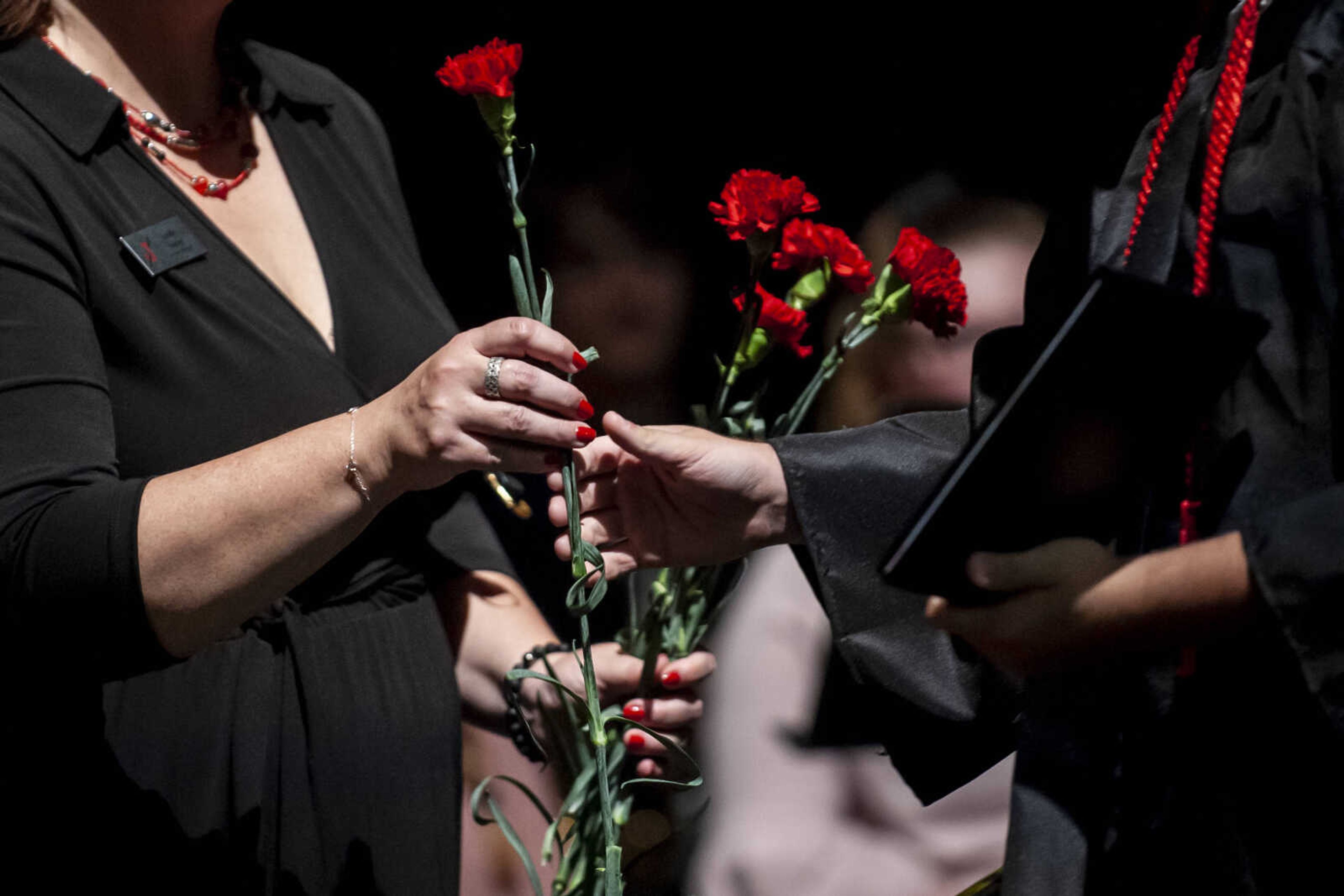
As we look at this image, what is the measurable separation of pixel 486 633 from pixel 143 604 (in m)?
0.52

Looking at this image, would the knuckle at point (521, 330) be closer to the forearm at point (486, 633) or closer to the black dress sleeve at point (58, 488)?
the black dress sleeve at point (58, 488)

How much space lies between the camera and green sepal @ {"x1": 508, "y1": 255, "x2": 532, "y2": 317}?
99 centimetres

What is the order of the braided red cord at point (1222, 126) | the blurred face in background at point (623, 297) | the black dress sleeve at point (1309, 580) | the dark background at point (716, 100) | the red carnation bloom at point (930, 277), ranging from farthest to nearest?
the blurred face in background at point (623, 297) < the dark background at point (716, 100) < the red carnation bloom at point (930, 277) < the braided red cord at point (1222, 126) < the black dress sleeve at point (1309, 580)

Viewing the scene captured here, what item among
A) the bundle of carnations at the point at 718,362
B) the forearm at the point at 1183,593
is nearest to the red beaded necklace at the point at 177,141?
the bundle of carnations at the point at 718,362

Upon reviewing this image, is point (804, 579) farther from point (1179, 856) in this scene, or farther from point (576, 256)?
point (1179, 856)

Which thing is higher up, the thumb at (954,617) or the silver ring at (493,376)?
the silver ring at (493,376)

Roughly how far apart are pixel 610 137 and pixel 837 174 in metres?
0.42

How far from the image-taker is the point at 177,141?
1.34 meters

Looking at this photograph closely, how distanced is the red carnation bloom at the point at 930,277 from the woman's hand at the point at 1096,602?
38 centimetres

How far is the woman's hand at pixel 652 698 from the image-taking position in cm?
127

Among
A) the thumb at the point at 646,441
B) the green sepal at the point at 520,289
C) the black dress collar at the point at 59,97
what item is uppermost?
the black dress collar at the point at 59,97

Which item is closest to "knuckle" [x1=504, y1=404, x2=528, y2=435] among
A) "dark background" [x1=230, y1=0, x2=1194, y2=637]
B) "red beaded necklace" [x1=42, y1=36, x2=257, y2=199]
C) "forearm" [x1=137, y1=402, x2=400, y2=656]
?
"forearm" [x1=137, y1=402, x2=400, y2=656]

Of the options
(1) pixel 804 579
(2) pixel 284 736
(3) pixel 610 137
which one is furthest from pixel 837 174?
(2) pixel 284 736

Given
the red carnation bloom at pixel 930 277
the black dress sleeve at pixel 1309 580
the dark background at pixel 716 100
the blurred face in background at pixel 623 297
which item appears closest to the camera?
the black dress sleeve at pixel 1309 580
